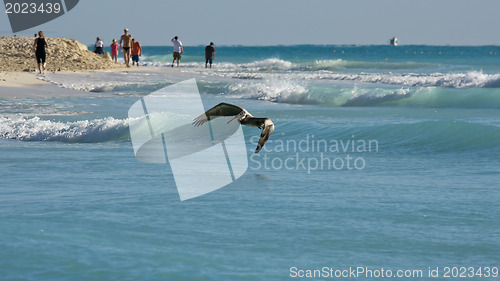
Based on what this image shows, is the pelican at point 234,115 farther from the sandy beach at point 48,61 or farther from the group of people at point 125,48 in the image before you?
the group of people at point 125,48

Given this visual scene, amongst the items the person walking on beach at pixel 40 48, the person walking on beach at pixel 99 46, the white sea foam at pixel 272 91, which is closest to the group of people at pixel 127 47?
the person walking on beach at pixel 99 46

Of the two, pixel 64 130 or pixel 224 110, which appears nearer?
pixel 224 110

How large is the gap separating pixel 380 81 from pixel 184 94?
1275cm

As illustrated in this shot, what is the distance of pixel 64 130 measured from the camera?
571 inches

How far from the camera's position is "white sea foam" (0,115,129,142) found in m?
14.1

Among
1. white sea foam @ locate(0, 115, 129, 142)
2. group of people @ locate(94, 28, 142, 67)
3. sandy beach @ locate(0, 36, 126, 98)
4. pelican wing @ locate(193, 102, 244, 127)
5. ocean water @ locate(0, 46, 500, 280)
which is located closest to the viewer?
ocean water @ locate(0, 46, 500, 280)

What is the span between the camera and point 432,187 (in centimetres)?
900

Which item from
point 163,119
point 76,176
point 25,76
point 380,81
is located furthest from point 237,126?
point 380,81

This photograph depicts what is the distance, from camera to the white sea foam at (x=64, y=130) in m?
14.1

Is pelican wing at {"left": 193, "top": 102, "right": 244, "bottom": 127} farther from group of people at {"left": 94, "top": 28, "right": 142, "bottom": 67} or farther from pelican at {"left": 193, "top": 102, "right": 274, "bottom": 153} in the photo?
group of people at {"left": 94, "top": 28, "right": 142, "bottom": 67}

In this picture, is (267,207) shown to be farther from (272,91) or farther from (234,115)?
(272,91)

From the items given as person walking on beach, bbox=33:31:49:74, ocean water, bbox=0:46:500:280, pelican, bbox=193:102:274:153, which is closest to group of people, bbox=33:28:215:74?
person walking on beach, bbox=33:31:49:74

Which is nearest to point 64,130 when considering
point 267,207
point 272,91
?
point 267,207

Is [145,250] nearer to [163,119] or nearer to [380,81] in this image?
[163,119]
